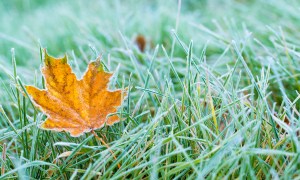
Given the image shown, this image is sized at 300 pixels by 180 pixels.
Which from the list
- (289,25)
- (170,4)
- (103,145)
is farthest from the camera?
(170,4)

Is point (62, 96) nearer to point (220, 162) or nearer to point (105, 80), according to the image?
point (105, 80)

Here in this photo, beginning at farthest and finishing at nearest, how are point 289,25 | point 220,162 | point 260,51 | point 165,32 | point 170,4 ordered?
point 170,4 → point 165,32 → point 289,25 → point 260,51 → point 220,162

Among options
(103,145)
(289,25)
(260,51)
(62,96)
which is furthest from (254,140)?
(289,25)

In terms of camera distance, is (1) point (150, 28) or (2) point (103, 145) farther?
(1) point (150, 28)

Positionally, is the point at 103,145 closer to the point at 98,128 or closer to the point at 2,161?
the point at 98,128

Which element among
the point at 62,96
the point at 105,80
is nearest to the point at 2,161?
the point at 62,96

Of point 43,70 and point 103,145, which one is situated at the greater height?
point 43,70
